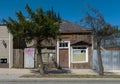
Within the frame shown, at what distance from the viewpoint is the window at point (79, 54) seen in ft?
103

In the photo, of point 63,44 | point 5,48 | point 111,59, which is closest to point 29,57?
point 5,48

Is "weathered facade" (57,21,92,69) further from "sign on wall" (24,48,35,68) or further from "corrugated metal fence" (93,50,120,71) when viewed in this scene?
"sign on wall" (24,48,35,68)

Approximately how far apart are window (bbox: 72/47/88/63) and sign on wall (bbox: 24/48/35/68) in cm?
457

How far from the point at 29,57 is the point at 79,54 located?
556cm

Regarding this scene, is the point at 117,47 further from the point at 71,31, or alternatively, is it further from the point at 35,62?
the point at 35,62

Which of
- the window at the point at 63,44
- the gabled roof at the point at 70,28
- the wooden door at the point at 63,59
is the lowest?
the wooden door at the point at 63,59

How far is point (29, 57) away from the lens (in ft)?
105

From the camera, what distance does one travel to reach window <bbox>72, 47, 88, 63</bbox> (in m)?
31.4

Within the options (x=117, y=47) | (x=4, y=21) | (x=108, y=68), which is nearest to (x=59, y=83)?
(x=4, y=21)

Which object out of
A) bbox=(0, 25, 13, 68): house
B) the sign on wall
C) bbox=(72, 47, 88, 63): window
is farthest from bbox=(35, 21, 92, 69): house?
bbox=(0, 25, 13, 68): house

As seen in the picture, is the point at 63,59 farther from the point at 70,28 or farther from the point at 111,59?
the point at 111,59

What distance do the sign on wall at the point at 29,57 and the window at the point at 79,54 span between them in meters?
4.57

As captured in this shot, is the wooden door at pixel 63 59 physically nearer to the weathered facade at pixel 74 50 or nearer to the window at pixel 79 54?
the weathered facade at pixel 74 50

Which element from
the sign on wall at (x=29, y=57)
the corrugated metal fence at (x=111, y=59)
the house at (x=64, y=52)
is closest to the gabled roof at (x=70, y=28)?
the house at (x=64, y=52)
